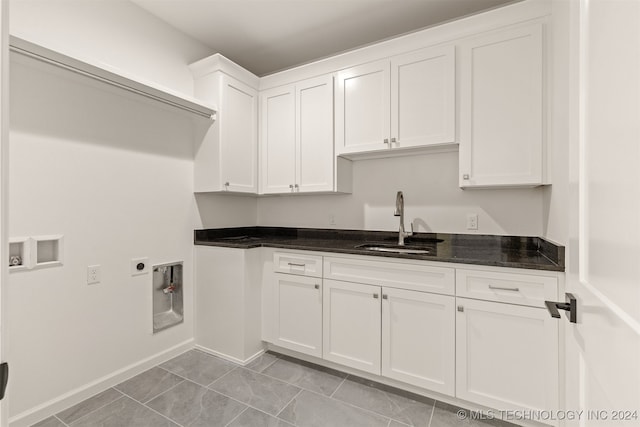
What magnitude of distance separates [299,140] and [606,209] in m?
2.23

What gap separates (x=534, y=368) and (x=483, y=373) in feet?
0.81

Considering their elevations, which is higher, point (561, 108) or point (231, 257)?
point (561, 108)

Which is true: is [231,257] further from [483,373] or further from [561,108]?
[561,108]

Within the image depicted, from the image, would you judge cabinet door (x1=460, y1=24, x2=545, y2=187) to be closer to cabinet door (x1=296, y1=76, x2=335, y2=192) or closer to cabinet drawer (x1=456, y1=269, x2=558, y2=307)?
cabinet drawer (x1=456, y1=269, x2=558, y2=307)

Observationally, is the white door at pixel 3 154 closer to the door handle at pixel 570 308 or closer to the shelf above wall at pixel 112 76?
the door handle at pixel 570 308

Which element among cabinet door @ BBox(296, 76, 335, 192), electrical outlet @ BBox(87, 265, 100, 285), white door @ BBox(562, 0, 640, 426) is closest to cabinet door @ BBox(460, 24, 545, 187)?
cabinet door @ BBox(296, 76, 335, 192)

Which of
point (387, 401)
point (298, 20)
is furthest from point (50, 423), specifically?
point (298, 20)

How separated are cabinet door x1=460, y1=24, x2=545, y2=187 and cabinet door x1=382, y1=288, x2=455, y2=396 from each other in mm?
839

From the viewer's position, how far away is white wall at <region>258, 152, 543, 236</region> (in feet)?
6.84

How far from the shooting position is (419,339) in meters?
1.80

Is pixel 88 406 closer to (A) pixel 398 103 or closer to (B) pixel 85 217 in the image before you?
(B) pixel 85 217

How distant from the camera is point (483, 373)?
1628 mm

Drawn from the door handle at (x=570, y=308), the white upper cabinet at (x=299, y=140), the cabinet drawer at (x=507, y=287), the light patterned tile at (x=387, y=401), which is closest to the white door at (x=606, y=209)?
the door handle at (x=570, y=308)

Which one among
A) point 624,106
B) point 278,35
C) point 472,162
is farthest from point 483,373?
point 278,35
